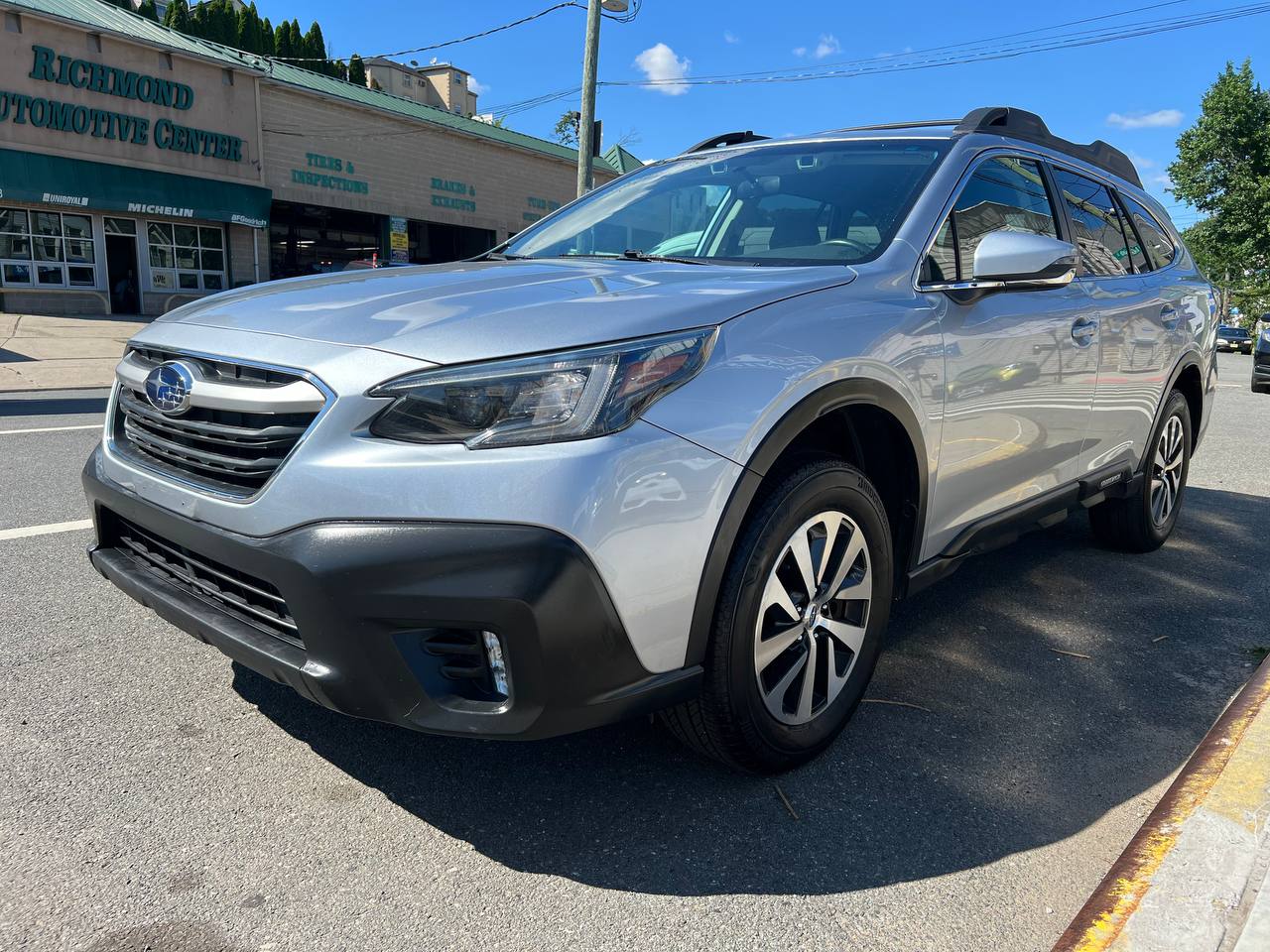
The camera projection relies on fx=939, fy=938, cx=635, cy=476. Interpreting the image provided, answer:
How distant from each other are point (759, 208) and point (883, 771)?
5.92ft

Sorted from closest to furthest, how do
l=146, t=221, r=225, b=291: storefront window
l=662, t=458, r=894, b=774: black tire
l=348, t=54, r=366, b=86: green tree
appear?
l=662, t=458, r=894, b=774: black tire < l=146, t=221, r=225, b=291: storefront window < l=348, t=54, r=366, b=86: green tree

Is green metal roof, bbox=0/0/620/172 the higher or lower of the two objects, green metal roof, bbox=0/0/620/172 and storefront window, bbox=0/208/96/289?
the higher

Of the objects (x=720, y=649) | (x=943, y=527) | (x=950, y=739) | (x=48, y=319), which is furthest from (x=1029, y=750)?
(x=48, y=319)

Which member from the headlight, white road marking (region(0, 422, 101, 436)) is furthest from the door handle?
white road marking (region(0, 422, 101, 436))

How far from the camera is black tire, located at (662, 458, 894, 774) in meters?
2.09

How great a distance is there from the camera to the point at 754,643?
84.9 inches

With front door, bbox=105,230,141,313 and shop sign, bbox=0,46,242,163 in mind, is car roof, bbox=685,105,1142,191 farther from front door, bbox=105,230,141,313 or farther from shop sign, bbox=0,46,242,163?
front door, bbox=105,230,141,313

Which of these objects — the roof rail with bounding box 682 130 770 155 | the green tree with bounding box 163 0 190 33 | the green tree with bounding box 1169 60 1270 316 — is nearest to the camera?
the roof rail with bounding box 682 130 770 155

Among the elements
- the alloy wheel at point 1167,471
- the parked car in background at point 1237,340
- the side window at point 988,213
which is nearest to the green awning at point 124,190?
the side window at point 988,213

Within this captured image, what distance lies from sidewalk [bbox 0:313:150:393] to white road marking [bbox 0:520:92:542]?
749 cm

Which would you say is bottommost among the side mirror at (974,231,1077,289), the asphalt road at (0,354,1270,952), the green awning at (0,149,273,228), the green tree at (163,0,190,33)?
the asphalt road at (0,354,1270,952)

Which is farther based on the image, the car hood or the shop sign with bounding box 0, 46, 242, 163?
the shop sign with bounding box 0, 46, 242, 163

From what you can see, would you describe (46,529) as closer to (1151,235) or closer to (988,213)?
(988,213)

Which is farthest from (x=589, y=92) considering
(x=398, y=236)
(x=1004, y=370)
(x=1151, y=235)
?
(x=398, y=236)
